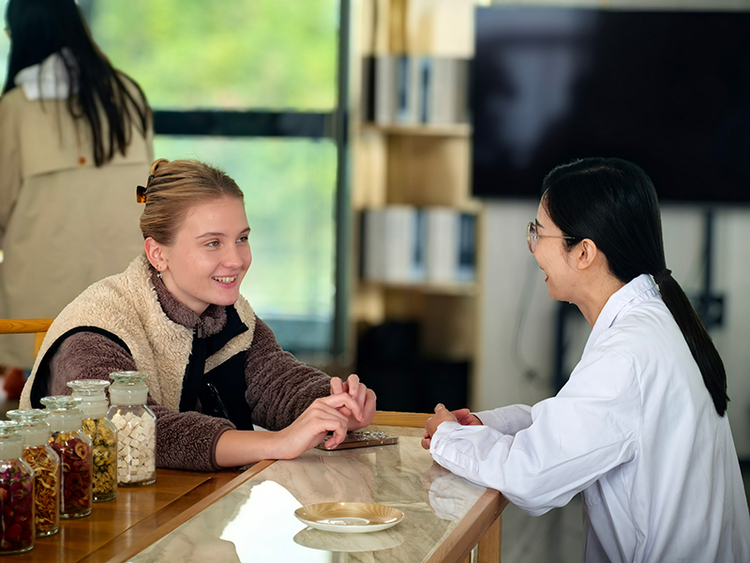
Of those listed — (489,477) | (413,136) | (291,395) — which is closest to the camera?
(489,477)

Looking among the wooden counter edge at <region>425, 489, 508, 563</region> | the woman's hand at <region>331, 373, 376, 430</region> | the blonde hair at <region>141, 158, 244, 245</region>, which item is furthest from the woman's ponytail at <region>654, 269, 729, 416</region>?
the blonde hair at <region>141, 158, 244, 245</region>

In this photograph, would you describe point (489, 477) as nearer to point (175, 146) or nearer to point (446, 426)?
point (446, 426)

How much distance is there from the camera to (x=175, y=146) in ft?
13.1

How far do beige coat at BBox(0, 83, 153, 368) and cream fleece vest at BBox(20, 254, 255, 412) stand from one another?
1.43 m

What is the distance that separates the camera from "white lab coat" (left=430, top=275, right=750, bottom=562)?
118cm

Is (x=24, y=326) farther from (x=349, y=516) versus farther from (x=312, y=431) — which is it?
(x=349, y=516)

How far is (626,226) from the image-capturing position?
133 centimetres

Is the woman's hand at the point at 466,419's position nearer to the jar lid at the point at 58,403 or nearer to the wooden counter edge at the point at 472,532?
the wooden counter edge at the point at 472,532

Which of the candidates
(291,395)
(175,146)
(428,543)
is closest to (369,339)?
(175,146)

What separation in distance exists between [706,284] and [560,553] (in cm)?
154

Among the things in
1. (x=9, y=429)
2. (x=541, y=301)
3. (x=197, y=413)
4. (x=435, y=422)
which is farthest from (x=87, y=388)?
(x=541, y=301)

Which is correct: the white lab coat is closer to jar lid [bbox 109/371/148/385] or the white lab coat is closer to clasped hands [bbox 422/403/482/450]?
clasped hands [bbox 422/403/482/450]

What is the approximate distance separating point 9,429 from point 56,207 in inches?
86.7

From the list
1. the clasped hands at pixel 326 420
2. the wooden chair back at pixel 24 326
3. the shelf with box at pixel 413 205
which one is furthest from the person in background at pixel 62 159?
the clasped hands at pixel 326 420
